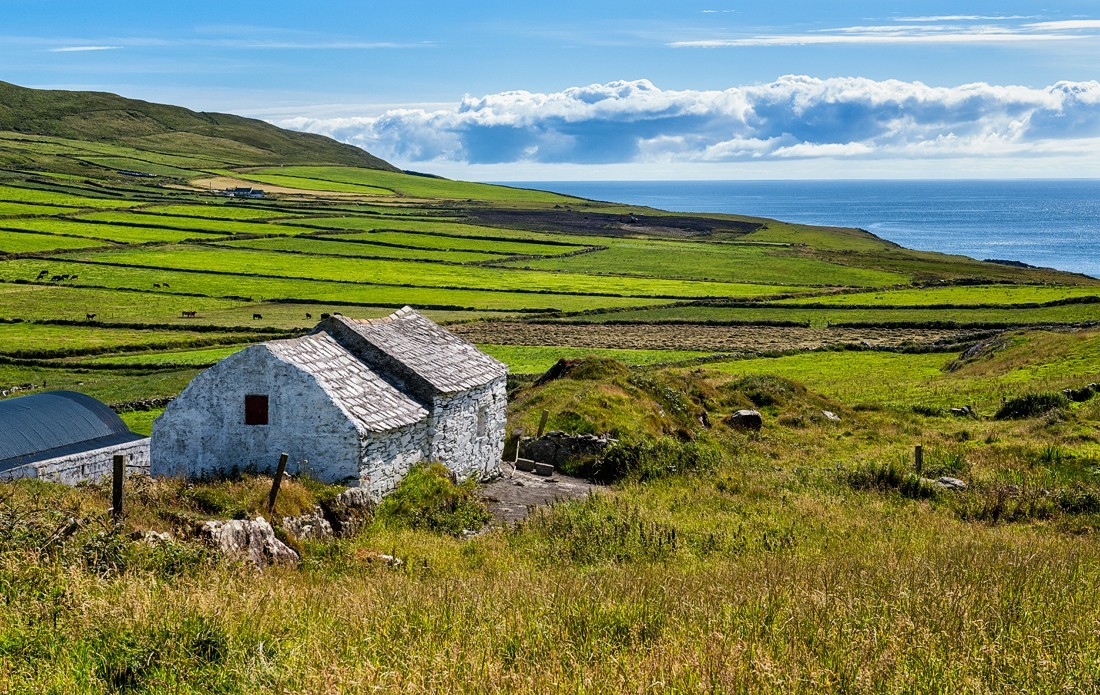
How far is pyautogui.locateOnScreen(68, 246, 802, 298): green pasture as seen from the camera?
90500 mm

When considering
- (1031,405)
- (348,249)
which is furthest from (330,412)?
(348,249)

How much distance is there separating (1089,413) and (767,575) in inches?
1124

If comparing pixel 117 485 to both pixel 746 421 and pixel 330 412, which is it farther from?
pixel 746 421

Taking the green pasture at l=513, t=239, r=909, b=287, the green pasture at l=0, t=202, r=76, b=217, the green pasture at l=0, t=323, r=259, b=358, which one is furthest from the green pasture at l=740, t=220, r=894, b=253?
the green pasture at l=0, t=323, r=259, b=358

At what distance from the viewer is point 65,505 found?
1463 cm

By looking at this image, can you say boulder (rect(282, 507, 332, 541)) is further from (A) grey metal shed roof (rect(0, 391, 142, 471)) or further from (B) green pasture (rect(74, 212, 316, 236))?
(B) green pasture (rect(74, 212, 316, 236))

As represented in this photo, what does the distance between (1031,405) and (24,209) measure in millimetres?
115772

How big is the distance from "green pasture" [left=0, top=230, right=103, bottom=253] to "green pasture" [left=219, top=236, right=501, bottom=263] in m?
14.3

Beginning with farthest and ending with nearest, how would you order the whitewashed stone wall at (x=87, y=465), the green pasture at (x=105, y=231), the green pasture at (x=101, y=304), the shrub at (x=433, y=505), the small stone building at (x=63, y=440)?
1. the green pasture at (x=105, y=231)
2. the green pasture at (x=101, y=304)
3. the small stone building at (x=63, y=440)
4. the whitewashed stone wall at (x=87, y=465)
5. the shrub at (x=433, y=505)

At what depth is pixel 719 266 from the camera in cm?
11438

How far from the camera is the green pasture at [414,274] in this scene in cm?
9050

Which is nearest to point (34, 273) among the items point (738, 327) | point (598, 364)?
point (738, 327)

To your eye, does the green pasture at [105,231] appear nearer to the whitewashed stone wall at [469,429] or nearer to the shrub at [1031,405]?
the whitewashed stone wall at [469,429]

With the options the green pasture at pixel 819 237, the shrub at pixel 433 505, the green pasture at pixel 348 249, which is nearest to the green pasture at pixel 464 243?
the green pasture at pixel 348 249
